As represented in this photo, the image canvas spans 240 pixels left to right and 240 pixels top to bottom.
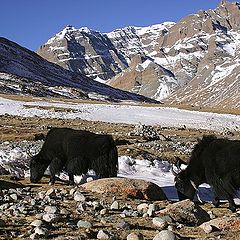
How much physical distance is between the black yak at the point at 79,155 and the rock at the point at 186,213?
499cm

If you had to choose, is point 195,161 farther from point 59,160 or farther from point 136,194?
point 59,160

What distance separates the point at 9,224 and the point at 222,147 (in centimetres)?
655

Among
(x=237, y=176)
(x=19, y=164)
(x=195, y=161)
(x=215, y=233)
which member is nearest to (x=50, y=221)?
(x=215, y=233)

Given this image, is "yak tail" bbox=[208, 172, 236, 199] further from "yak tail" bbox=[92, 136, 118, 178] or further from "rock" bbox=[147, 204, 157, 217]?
"yak tail" bbox=[92, 136, 118, 178]

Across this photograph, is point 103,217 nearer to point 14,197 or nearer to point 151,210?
point 151,210

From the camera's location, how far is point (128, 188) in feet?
42.7

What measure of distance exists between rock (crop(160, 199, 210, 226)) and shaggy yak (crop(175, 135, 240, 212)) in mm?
2129

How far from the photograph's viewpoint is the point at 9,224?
852 cm

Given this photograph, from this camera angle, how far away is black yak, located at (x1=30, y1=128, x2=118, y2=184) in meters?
15.1

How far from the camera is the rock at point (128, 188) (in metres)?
12.9

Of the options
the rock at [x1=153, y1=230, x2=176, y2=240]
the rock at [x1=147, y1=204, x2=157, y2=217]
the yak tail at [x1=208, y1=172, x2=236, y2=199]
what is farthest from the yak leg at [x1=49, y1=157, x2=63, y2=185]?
the rock at [x1=153, y1=230, x2=176, y2=240]

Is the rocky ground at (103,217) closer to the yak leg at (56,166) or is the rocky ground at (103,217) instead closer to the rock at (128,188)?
the rock at (128,188)

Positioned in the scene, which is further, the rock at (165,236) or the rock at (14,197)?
the rock at (14,197)

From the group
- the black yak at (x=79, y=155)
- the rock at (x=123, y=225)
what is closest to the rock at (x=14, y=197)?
the rock at (x=123, y=225)
